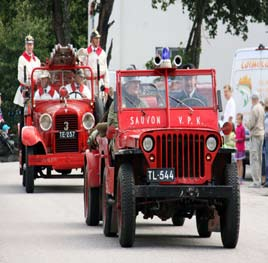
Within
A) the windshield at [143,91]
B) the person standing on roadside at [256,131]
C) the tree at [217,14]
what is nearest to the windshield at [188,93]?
the windshield at [143,91]

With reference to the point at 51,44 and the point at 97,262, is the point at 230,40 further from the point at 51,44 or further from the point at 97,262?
the point at 97,262

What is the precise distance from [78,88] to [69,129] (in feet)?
3.95

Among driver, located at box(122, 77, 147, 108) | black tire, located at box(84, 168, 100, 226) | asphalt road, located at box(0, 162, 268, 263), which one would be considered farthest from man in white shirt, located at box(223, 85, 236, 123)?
driver, located at box(122, 77, 147, 108)

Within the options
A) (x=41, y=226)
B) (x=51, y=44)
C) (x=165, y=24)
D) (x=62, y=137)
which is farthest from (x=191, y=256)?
(x=51, y=44)

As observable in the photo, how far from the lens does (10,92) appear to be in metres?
45.1

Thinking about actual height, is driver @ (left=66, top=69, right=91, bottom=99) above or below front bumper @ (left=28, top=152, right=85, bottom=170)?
above

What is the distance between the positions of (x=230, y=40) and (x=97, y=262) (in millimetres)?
39071

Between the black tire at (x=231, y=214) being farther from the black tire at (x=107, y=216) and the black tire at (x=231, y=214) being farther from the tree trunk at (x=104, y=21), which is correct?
the tree trunk at (x=104, y=21)

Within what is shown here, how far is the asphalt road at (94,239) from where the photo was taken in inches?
486

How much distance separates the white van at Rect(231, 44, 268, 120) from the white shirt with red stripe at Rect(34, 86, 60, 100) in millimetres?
4626

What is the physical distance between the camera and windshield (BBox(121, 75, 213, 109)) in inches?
570

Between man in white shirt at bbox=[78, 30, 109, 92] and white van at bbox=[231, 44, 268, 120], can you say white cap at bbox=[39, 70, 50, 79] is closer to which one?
man in white shirt at bbox=[78, 30, 109, 92]

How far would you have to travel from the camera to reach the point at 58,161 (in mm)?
22703

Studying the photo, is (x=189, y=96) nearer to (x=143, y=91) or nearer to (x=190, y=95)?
(x=190, y=95)
